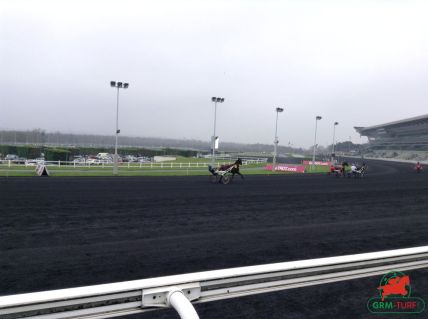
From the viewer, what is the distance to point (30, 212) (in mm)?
Result: 9648

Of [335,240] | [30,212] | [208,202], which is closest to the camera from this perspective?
[335,240]

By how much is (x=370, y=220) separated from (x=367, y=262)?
28.4ft

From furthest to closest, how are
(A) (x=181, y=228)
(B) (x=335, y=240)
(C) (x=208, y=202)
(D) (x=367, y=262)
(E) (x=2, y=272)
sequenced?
(C) (x=208, y=202) → (A) (x=181, y=228) → (B) (x=335, y=240) → (E) (x=2, y=272) → (D) (x=367, y=262)

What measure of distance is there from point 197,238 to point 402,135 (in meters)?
129

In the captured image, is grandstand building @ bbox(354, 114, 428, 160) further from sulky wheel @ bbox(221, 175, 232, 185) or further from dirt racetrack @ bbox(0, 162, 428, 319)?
dirt racetrack @ bbox(0, 162, 428, 319)

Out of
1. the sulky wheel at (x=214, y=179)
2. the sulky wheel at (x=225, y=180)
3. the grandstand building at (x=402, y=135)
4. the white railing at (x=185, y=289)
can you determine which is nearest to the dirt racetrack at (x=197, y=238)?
the white railing at (x=185, y=289)

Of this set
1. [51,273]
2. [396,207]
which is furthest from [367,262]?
[396,207]

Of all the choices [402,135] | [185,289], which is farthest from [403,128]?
[185,289]

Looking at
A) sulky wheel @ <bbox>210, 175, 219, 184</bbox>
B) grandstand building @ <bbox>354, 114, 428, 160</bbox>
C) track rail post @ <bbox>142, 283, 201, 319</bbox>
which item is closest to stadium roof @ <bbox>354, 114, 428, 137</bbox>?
grandstand building @ <bbox>354, 114, 428, 160</bbox>

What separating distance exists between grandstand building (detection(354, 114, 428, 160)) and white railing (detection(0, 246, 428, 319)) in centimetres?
11044

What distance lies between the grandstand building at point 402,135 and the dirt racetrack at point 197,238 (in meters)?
102

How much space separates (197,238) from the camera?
7.53 m

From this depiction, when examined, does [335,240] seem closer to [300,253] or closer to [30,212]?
[300,253]

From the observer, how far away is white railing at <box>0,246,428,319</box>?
174 cm
